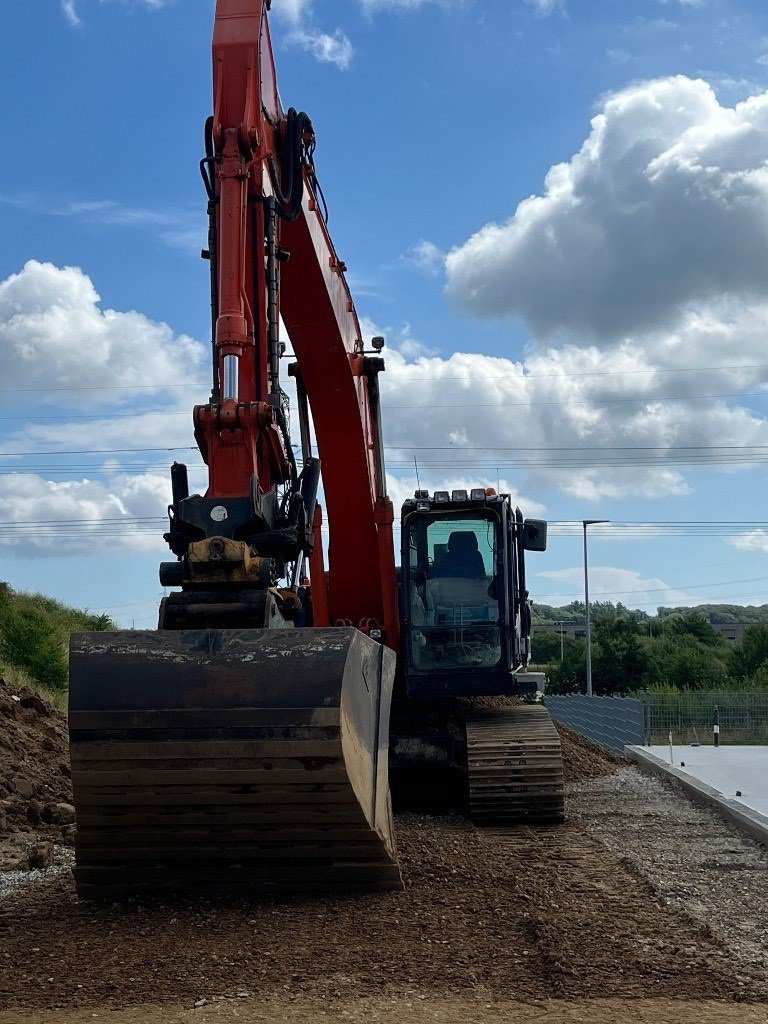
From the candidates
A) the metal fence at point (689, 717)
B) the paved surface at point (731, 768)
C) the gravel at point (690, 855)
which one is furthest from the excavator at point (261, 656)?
the metal fence at point (689, 717)

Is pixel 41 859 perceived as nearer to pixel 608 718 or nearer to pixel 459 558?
pixel 459 558

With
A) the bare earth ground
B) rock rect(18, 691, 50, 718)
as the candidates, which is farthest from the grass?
the bare earth ground

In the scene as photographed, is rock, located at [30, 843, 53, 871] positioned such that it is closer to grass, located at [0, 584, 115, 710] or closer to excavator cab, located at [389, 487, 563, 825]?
excavator cab, located at [389, 487, 563, 825]

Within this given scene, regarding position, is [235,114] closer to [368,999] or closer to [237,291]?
[237,291]

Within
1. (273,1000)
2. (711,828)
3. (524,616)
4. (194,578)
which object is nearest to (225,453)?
(194,578)

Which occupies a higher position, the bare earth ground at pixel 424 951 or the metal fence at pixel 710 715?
the bare earth ground at pixel 424 951

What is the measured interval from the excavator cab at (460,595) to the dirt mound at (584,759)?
4437 mm

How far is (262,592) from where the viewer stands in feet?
21.6

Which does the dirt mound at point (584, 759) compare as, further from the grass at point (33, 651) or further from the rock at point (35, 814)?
the grass at point (33, 651)

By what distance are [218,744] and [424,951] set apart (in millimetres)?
1440

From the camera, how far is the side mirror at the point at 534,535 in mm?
11562

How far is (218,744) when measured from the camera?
19.7ft

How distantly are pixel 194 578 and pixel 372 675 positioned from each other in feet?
3.72

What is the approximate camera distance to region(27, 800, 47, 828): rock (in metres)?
11.1
